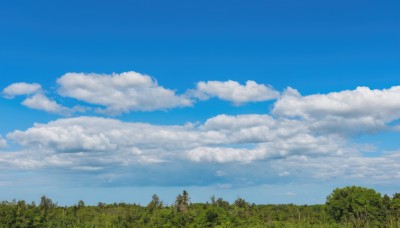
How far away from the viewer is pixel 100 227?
9019cm

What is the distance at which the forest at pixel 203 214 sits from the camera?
89188 mm

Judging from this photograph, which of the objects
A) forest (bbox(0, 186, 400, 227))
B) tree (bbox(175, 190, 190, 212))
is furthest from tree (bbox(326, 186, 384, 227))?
tree (bbox(175, 190, 190, 212))

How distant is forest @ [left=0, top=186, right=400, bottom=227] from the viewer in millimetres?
89188

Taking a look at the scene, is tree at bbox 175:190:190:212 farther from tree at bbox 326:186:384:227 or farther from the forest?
tree at bbox 326:186:384:227

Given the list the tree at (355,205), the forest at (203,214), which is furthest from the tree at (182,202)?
the tree at (355,205)

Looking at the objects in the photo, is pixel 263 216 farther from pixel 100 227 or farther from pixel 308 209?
pixel 100 227

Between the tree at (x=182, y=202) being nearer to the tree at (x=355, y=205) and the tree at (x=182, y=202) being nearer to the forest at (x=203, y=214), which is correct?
the forest at (x=203, y=214)

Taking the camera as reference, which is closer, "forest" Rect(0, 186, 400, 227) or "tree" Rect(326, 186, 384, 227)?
"forest" Rect(0, 186, 400, 227)

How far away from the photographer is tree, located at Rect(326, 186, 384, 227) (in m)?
109

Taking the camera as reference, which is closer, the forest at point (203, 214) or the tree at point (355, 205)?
the forest at point (203, 214)

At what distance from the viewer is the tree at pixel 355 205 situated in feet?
356

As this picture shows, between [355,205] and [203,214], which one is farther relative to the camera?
[355,205]

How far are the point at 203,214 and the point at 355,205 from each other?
40084 mm

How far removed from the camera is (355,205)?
4313 inches
